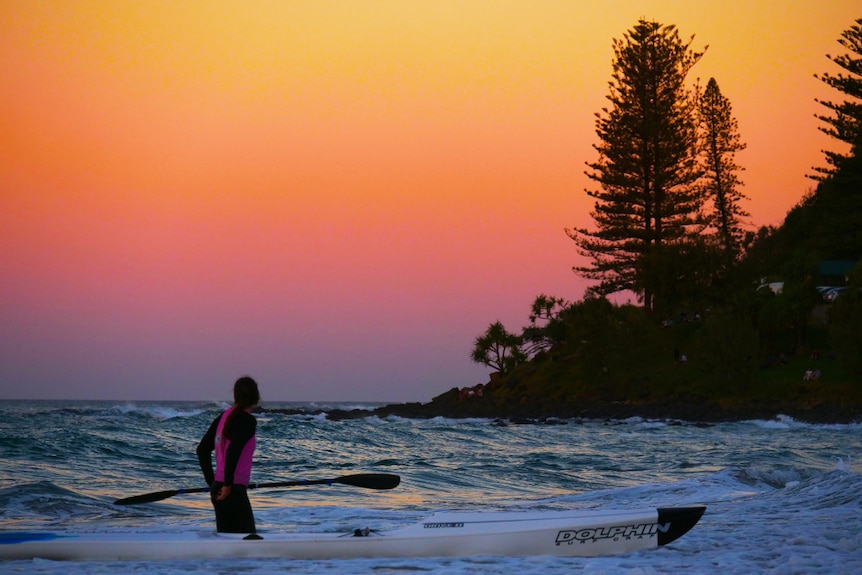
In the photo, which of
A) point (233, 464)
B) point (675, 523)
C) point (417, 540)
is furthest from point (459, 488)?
point (233, 464)

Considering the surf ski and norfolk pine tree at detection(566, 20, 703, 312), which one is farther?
norfolk pine tree at detection(566, 20, 703, 312)

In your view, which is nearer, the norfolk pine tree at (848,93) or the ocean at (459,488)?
the ocean at (459,488)

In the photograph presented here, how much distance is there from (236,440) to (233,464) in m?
0.16

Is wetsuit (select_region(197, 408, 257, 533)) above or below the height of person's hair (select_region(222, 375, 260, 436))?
below

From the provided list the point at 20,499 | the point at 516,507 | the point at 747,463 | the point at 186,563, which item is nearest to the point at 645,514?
the point at 186,563

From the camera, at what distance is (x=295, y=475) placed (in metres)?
14.2

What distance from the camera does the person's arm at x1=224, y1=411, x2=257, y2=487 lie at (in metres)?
6.07

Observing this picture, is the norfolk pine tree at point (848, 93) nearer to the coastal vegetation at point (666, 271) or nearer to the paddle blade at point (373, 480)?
the coastal vegetation at point (666, 271)

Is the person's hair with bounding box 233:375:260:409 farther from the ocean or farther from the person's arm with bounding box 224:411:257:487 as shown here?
the ocean

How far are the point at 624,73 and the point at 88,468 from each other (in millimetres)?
43030

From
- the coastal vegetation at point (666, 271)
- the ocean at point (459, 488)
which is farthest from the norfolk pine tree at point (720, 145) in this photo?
the ocean at point (459, 488)

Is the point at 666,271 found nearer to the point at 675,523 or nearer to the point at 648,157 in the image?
the point at 648,157

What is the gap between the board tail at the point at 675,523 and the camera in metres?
6.66

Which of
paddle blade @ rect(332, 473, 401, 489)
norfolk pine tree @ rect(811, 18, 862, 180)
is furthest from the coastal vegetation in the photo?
paddle blade @ rect(332, 473, 401, 489)
